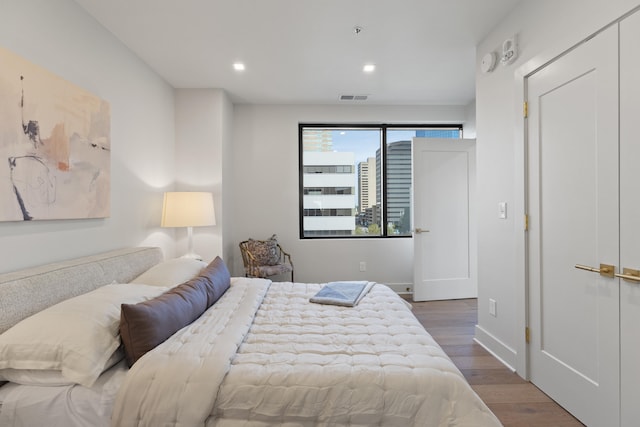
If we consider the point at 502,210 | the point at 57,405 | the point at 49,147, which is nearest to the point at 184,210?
the point at 49,147

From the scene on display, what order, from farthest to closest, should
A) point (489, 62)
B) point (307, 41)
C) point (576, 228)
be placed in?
1. point (307, 41)
2. point (489, 62)
3. point (576, 228)

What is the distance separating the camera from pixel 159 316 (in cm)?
142

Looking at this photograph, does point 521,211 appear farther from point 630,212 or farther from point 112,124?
point 112,124

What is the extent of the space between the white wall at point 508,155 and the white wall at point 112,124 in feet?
10.1

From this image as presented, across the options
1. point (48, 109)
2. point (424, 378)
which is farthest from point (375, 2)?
point (424, 378)

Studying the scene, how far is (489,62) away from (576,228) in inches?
59.0

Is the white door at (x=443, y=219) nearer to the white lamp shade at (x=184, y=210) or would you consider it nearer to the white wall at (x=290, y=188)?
the white wall at (x=290, y=188)

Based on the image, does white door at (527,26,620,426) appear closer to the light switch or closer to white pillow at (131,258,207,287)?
the light switch

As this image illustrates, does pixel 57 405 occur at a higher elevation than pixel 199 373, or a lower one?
lower

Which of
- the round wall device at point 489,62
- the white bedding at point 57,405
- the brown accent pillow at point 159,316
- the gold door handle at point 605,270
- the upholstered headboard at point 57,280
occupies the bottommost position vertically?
the white bedding at point 57,405

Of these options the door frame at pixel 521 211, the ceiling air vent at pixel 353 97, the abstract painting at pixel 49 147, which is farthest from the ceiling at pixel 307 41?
the abstract painting at pixel 49 147

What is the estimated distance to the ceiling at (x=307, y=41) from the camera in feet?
7.31

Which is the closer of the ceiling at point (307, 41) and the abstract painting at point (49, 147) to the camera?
the abstract painting at point (49, 147)

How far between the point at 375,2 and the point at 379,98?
6.33 ft
